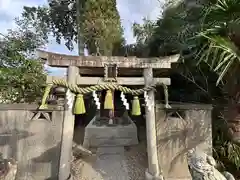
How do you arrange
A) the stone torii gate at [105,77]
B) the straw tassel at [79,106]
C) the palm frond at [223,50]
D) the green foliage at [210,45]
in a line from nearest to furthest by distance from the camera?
the palm frond at [223,50] < the green foliage at [210,45] < the straw tassel at [79,106] < the stone torii gate at [105,77]

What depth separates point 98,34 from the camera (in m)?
9.81

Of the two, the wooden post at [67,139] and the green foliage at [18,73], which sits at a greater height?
the green foliage at [18,73]

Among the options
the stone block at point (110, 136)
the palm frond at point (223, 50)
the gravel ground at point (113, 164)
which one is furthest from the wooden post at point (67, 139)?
the palm frond at point (223, 50)

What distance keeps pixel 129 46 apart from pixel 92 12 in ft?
7.58

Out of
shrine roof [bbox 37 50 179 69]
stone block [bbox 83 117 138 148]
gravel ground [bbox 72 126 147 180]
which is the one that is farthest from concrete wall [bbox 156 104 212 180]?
stone block [bbox 83 117 138 148]

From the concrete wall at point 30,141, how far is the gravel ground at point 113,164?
2.48 feet

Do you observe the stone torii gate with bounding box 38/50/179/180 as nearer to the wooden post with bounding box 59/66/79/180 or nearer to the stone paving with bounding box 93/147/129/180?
the wooden post with bounding box 59/66/79/180

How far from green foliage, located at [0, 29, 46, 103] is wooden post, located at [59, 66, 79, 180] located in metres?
3.37

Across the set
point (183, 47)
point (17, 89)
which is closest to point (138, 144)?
point (183, 47)

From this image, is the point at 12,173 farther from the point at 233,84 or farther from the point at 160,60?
the point at 233,84

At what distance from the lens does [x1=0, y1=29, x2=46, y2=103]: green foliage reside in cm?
894

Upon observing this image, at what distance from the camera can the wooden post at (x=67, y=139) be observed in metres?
5.98

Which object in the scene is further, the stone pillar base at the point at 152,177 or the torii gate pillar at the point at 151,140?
the torii gate pillar at the point at 151,140

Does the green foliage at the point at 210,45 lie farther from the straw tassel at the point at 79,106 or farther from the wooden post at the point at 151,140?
the straw tassel at the point at 79,106
